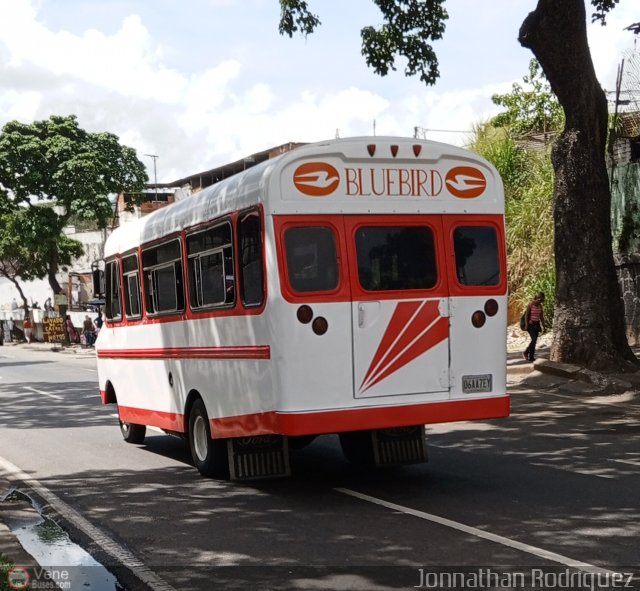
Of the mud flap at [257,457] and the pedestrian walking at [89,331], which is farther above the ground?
the pedestrian walking at [89,331]

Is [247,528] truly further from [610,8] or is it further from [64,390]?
[64,390]

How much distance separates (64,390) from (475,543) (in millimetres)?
17926

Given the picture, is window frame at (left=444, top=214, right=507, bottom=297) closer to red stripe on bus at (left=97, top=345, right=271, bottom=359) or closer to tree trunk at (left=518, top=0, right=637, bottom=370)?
red stripe on bus at (left=97, top=345, right=271, bottom=359)

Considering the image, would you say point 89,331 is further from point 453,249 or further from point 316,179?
point 316,179

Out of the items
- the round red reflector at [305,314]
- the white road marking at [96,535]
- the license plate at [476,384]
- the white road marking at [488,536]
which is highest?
the round red reflector at [305,314]

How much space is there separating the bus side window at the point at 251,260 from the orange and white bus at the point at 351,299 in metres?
0.02

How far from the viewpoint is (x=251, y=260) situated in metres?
9.15

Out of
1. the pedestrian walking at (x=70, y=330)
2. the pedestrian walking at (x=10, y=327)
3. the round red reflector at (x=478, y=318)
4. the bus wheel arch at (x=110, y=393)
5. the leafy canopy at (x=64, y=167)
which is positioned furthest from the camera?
the pedestrian walking at (x=10, y=327)

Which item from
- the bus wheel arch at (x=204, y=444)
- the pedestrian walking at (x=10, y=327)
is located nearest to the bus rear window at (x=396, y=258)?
the bus wheel arch at (x=204, y=444)

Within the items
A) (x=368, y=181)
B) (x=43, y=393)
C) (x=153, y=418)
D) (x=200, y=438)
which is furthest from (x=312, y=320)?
(x=43, y=393)

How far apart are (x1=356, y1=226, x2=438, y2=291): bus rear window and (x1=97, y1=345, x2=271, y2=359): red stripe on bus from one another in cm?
112

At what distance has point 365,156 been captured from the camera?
912cm

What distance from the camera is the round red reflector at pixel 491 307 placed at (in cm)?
945

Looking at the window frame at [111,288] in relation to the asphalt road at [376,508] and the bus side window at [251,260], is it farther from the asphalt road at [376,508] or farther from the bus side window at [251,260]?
the bus side window at [251,260]
